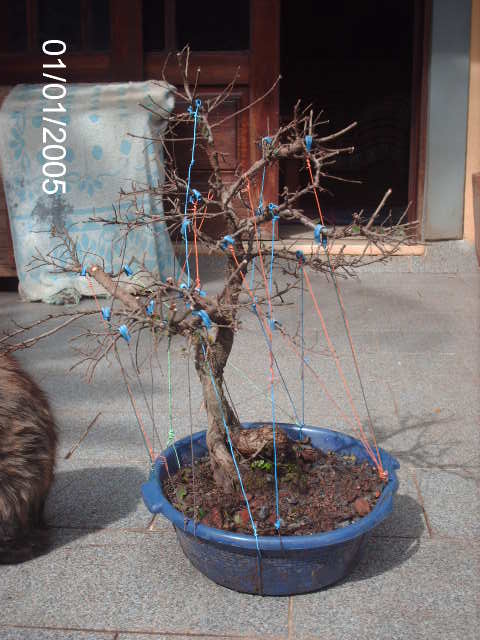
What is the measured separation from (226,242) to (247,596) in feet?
3.54

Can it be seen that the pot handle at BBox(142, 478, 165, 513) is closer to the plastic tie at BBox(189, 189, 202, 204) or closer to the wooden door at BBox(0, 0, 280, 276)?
the plastic tie at BBox(189, 189, 202, 204)

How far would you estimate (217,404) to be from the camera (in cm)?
254

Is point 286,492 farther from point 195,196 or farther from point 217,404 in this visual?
point 195,196

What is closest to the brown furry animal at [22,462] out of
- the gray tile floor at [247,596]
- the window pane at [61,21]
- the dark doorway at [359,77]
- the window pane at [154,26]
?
the gray tile floor at [247,596]

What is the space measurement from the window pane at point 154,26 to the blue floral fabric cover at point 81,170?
1.23 m

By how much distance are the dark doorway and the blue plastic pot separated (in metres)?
9.85

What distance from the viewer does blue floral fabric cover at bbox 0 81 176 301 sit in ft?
19.9

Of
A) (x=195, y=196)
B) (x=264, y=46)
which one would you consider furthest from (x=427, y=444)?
(x=264, y=46)

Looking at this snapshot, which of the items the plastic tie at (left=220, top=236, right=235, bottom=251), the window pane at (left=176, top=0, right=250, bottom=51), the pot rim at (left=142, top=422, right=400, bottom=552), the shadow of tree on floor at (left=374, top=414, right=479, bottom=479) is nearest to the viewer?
the pot rim at (left=142, top=422, right=400, bottom=552)

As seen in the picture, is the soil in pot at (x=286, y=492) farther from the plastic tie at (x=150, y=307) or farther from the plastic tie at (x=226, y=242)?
the plastic tie at (x=226, y=242)

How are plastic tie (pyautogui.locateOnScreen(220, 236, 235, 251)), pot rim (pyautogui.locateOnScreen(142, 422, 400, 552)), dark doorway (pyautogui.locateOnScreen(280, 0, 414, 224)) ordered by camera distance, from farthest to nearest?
dark doorway (pyautogui.locateOnScreen(280, 0, 414, 224)) → plastic tie (pyautogui.locateOnScreen(220, 236, 235, 251)) → pot rim (pyautogui.locateOnScreen(142, 422, 400, 552))

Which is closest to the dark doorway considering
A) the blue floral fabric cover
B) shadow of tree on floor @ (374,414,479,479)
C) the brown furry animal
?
the blue floral fabric cover

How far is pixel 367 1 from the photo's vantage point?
483 inches

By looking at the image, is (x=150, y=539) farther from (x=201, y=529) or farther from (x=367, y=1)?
(x=367, y=1)
